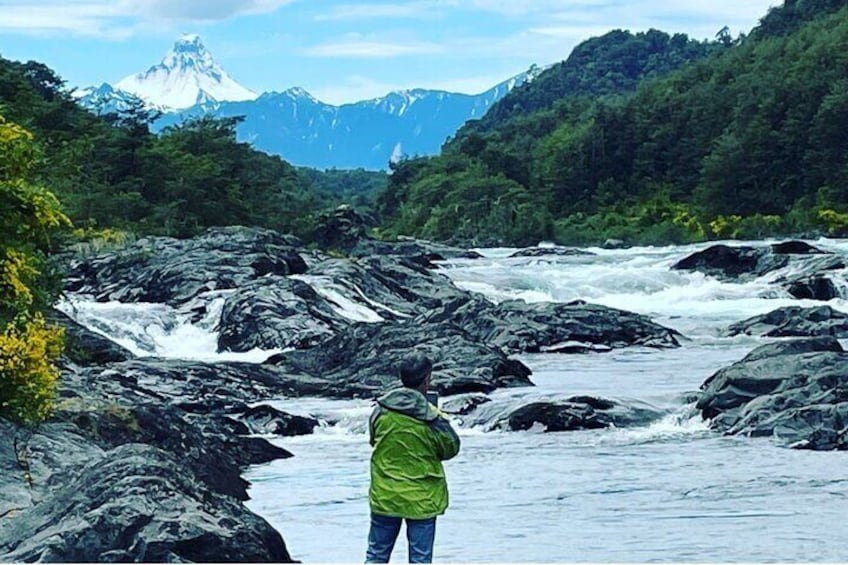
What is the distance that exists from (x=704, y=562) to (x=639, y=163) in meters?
77.1

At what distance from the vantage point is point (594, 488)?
48.4ft

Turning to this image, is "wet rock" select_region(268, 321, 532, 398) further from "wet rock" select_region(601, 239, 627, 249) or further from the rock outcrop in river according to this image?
"wet rock" select_region(601, 239, 627, 249)

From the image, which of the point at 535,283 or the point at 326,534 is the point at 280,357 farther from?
the point at 535,283

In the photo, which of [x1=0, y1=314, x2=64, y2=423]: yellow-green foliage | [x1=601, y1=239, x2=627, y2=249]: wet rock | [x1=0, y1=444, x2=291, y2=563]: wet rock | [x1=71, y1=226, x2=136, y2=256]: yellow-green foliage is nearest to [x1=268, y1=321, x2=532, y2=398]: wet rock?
[x1=0, y1=314, x2=64, y2=423]: yellow-green foliage

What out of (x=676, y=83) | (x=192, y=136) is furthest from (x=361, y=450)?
(x=676, y=83)

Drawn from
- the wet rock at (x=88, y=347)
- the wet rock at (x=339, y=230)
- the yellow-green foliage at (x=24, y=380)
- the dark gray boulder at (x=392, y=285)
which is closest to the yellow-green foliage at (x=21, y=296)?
the yellow-green foliage at (x=24, y=380)

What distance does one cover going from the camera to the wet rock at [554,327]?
28.0 m

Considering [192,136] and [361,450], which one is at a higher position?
[192,136]

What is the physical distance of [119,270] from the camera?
117 ft

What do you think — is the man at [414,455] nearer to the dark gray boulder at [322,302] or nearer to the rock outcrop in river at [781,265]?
the dark gray boulder at [322,302]

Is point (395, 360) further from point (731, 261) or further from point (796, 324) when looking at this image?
point (731, 261)

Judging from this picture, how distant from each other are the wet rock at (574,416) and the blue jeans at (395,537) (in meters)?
10.5

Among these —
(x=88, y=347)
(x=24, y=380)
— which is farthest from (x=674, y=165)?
(x=24, y=380)

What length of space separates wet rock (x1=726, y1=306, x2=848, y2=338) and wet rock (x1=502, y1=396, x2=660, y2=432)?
35.2 feet
